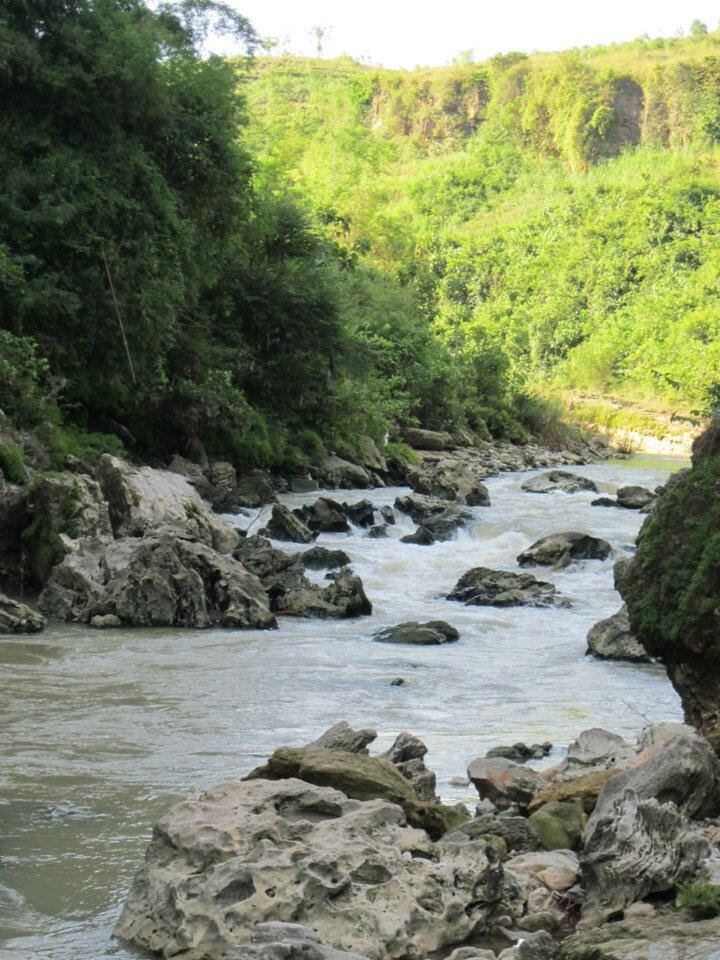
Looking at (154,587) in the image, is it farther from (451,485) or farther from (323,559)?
(451,485)

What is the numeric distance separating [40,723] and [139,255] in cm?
1302

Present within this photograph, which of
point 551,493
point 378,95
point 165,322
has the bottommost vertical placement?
point 551,493

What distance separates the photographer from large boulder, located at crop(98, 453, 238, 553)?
1338 centimetres

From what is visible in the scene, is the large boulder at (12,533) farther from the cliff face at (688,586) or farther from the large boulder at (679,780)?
the large boulder at (679,780)

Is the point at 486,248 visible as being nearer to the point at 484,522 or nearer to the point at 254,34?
the point at 254,34

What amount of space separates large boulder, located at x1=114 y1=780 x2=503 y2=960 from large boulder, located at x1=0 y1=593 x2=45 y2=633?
21.1 feet

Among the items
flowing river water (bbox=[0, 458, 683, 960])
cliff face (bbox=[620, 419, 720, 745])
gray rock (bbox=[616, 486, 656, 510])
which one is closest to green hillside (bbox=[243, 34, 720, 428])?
gray rock (bbox=[616, 486, 656, 510])

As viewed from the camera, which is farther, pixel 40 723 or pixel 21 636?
pixel 21 636

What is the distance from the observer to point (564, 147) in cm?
9362

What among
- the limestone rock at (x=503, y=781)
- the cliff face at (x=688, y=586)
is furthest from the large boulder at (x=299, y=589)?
the cliff face at (x=688, y=586)

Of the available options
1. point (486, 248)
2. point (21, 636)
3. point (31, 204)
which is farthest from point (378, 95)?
point (21, 636)

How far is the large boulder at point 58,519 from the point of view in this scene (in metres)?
12.1

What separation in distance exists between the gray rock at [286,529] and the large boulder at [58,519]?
357cm

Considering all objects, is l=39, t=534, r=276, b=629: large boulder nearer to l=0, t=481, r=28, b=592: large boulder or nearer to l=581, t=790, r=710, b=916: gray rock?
l=0, t=481, r=28, b=592: large boulder
